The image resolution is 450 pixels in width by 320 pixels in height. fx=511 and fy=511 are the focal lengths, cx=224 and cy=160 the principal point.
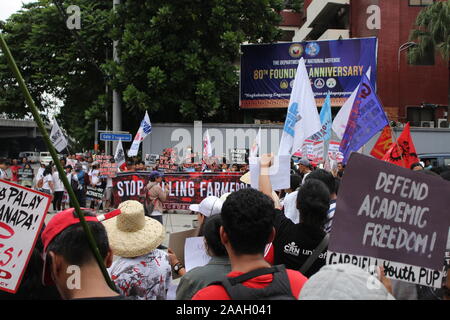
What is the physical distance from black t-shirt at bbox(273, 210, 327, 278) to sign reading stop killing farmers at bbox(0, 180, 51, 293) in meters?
1.48

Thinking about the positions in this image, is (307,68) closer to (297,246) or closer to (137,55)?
(137,55)

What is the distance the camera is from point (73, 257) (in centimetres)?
224

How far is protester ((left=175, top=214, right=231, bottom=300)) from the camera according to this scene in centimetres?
264

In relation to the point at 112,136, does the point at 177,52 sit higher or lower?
higher

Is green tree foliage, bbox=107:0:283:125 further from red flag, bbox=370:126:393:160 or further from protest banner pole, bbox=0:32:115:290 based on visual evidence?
protest banner pole, bbox=0:32:115:290

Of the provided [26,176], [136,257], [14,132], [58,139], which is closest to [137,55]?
[26,176]

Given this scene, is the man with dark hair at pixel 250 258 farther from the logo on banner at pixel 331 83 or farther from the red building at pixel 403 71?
the red building at pixel 403 71

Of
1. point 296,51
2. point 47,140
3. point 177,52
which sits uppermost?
point 296,51

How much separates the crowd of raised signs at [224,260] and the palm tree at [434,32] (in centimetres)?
2301

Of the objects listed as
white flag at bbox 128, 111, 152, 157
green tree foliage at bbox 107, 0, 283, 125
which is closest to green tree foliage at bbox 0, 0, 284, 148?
green tree foliage at bbox 107, 0, 283, 125

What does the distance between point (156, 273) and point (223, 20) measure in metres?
20.7

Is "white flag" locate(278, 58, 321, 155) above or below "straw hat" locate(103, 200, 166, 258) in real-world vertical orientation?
above

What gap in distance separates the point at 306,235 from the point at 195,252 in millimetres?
791

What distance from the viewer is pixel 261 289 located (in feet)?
6.42
